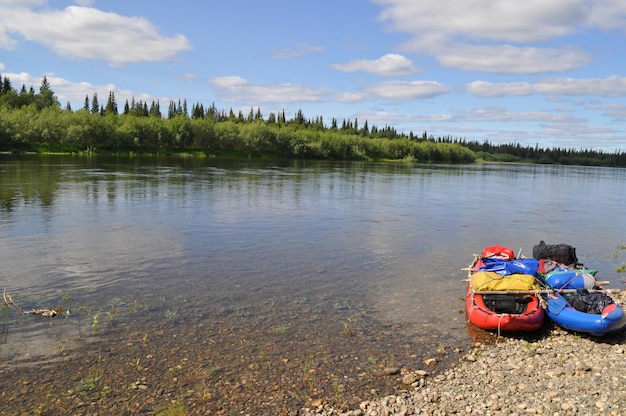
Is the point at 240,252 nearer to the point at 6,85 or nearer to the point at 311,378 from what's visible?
the point at 311,378

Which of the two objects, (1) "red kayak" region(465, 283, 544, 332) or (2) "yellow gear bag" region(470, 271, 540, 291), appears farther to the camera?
(2) "yellow gear bag" region(470, 271, 540, 291)

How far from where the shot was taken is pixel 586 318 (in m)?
13.2

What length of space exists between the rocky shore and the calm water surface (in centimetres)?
193

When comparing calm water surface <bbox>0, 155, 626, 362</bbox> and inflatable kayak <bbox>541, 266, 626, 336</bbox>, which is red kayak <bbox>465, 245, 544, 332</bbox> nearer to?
inflatable kayak <bbox>541, 266, 626, 336</bbox>

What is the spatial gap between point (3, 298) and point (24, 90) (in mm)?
217958

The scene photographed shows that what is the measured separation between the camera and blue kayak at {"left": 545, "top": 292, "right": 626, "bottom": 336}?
506 inches

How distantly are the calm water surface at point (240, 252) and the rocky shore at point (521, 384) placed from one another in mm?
1926

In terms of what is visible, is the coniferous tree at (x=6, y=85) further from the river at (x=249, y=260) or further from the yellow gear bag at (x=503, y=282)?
the yellow gear bag at (x=503, y=282)

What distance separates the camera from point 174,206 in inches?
1416

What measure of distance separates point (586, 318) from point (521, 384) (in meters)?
4.29

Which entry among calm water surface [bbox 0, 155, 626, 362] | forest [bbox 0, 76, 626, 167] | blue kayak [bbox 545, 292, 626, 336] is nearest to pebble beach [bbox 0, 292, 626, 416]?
blue kayak [bbox 545, 292, 626, 336]

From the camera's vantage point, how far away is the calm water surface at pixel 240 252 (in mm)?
14664

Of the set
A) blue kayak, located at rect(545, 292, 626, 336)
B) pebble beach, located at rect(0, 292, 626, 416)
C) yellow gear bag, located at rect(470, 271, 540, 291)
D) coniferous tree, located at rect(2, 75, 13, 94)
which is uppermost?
coniferous tree, located at rect(2, 75, 13, 94)

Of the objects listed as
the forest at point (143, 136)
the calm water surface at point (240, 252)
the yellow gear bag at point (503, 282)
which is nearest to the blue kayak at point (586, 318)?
the yellow gear bag at point (503, 282)
